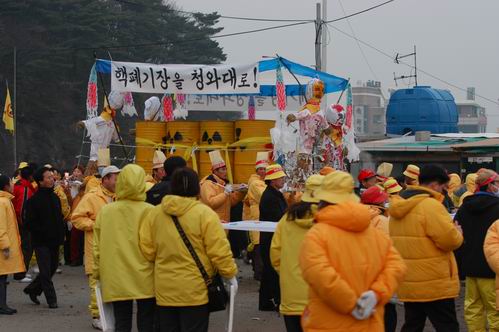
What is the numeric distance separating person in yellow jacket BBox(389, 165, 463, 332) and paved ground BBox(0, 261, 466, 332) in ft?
8.36

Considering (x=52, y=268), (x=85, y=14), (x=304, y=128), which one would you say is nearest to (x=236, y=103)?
(x=304, y=128)

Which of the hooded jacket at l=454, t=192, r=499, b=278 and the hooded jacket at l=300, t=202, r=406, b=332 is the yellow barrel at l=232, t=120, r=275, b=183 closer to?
the hooded jacket at l=454, t=192, r=499, b=278

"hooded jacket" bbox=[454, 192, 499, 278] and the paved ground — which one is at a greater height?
"hooded jacket" bbox=[454, 192, 499, 278]

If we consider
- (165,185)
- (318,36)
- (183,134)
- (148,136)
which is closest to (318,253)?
(165,185)

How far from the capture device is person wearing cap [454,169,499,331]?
8492 mm

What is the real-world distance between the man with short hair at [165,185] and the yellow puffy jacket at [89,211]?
0.68 m

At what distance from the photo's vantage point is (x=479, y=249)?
859 centimetres

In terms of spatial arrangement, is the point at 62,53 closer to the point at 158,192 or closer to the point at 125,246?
the point at 158,192

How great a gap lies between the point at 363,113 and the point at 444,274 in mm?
99384

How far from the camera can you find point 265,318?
10.7 meters

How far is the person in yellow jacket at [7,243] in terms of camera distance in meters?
10.7

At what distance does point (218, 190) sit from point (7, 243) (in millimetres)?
2851

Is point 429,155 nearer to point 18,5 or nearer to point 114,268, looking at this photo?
point 114,268

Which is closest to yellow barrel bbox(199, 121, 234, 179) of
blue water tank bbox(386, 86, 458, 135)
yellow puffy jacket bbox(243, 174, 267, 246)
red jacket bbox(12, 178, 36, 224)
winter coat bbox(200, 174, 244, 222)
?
yellow puffy jacket bbox(243, 174, 267, 246)
